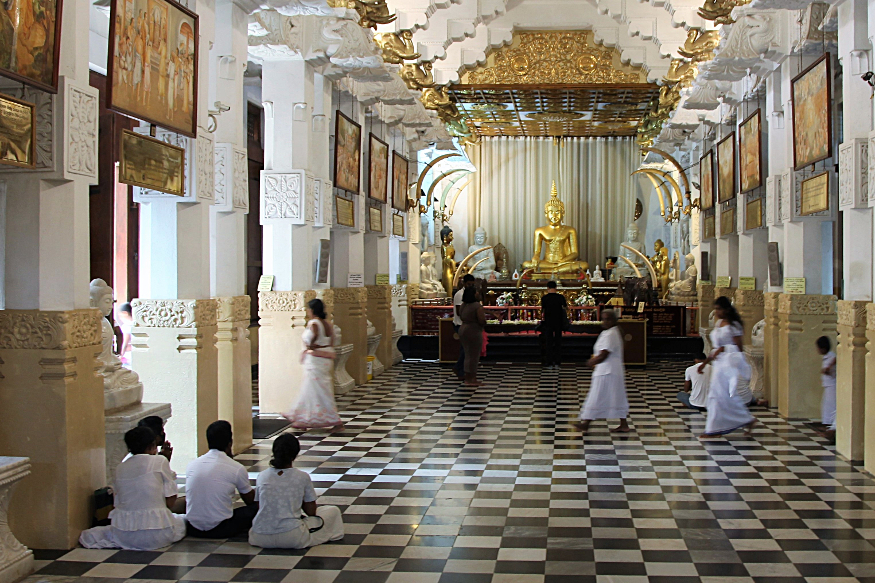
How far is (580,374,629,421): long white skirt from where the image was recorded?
918cm

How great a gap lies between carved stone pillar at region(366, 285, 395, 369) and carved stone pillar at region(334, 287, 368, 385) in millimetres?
1667

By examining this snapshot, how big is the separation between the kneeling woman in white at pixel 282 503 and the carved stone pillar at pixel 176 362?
2.26 meters

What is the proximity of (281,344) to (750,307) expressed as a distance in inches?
267

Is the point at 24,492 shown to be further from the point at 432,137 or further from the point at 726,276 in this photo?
the point at 432,137

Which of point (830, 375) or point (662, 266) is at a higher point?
point (662, 266)

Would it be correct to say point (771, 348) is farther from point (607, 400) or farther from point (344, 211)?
point (344, 211)

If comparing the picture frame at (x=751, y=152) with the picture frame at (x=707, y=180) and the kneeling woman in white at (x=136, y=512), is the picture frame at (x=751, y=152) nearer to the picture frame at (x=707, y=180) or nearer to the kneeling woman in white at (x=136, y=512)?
the picture frame at (x=707, y=180)

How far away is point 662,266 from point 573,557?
19.0 m

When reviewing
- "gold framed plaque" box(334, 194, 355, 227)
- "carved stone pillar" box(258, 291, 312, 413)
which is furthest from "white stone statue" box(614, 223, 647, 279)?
"carved stone pillar" box(258, 291, 312, 413)

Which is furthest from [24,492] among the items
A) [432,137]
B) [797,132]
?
[432,137]

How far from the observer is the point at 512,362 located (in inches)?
656

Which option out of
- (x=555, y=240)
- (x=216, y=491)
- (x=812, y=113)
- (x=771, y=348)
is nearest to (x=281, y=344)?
(x=216, y=491)

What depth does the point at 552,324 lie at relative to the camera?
15.4m

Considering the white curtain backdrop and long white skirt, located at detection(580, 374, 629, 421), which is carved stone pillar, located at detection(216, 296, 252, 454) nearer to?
long white skirt, located at detection(580, 374, 629, 421)
